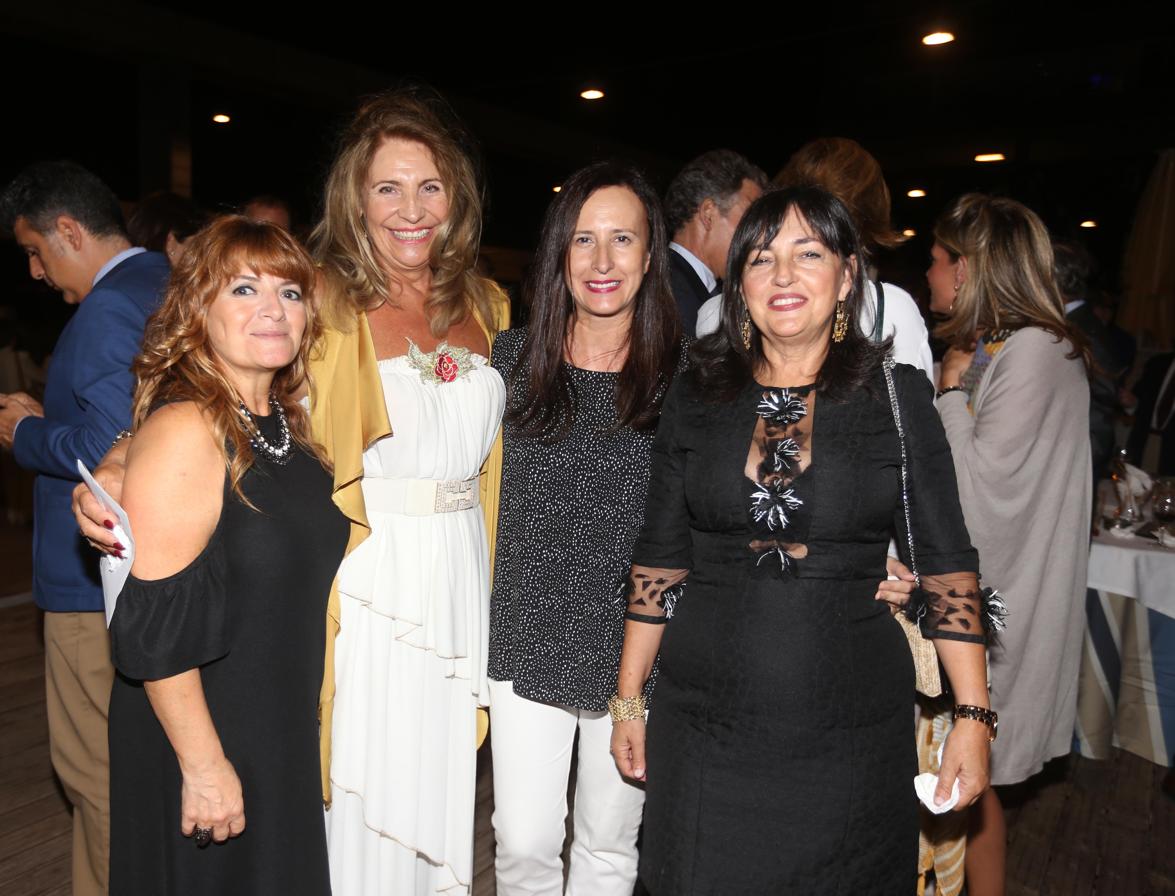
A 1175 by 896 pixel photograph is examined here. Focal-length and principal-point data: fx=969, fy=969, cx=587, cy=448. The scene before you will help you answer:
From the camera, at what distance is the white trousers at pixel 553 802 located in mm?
2244

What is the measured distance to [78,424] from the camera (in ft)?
8.61

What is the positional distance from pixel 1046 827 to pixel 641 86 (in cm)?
644

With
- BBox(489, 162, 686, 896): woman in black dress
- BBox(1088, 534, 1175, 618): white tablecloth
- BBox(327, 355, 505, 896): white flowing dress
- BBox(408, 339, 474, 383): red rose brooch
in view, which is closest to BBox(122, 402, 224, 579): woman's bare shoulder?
BBox(327, 355, 505, 896): white flowing dress

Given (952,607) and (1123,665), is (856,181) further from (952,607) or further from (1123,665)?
(1123,665)

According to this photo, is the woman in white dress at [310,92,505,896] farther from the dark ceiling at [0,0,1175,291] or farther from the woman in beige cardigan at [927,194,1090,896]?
the dark ceiling at [0,0,1175,291]

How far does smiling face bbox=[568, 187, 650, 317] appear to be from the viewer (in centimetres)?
224

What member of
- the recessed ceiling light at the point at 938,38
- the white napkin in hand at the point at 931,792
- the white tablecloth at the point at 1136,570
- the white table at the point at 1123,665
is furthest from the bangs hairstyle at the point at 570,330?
the recessed ceiling light at the point at 938,38

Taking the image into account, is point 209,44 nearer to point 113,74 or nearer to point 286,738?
point 113,74

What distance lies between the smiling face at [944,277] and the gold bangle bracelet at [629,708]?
5.66 feet

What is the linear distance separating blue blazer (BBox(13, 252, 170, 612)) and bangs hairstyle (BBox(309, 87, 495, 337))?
0.53 meters

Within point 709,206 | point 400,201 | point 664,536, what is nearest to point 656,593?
point 664,536

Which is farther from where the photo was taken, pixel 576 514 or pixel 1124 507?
pixel 1124 507

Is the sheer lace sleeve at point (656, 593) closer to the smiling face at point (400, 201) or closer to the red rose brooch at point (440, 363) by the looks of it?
the red rose brooch at point (440, 363)

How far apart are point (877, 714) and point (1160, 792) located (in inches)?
113
